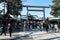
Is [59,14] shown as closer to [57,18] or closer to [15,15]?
[57,18]

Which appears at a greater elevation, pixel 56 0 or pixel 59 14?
pixel 56 0

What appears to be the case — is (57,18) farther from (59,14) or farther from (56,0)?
(56,0)

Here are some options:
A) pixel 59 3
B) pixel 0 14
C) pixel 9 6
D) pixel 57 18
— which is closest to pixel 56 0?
pixel 59 3

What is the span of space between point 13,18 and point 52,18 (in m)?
13.1

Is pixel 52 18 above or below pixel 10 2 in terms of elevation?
below

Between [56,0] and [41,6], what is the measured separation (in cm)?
1082

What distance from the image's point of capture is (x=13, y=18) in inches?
2084

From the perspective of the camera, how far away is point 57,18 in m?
58.0

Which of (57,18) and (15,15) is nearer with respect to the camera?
(15,15)

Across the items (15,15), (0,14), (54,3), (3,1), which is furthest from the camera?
(54,3)

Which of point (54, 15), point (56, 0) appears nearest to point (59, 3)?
point (56, 0)

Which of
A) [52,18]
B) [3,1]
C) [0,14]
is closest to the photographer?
[3,1]

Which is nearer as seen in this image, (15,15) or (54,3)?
(15,15)

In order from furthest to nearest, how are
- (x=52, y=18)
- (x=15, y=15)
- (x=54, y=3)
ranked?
(x=52, y=18) → (x=54, y=3) → (x=15, y=15)
